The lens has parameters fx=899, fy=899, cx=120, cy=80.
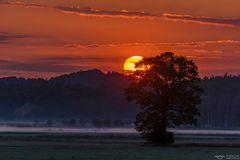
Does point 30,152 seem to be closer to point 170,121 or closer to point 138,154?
point 138,154

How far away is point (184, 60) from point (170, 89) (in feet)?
14.3

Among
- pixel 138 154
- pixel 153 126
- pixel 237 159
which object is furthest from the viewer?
pixel 153 126

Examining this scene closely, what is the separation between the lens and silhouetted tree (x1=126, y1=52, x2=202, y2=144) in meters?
118

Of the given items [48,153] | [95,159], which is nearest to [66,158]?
[95,159]

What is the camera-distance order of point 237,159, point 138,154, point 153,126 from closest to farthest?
1. point 237,159
2. point 138,154
3. point 153,126

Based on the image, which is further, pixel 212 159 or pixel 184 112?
pixel 184 112

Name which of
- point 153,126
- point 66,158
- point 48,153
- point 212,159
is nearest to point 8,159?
point 66,158

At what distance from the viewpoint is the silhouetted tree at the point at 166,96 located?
118m

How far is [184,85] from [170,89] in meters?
1.94

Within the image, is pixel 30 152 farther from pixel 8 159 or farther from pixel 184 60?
pixel 184 60

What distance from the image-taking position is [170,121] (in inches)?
4739

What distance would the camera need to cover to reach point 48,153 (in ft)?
289

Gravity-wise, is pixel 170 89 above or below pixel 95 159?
above

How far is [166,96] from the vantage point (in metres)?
120
